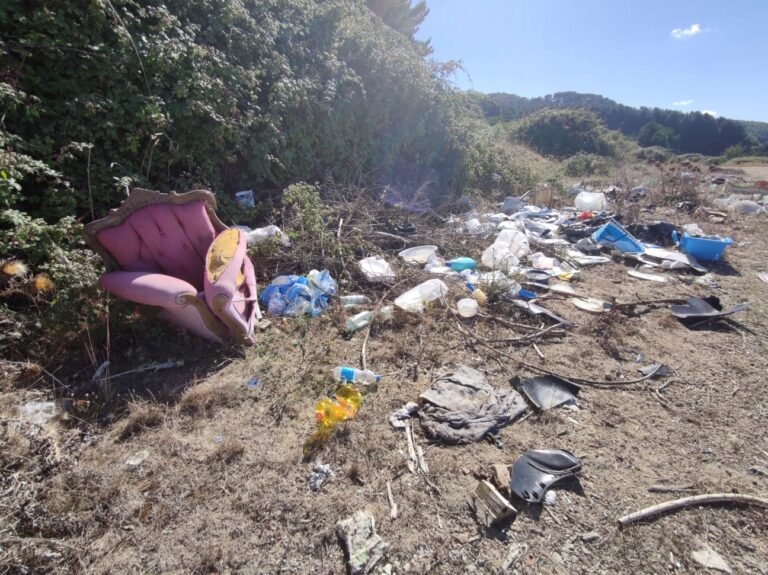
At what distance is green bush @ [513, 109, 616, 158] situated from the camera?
1482 centimetres

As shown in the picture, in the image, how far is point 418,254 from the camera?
14.0 feet

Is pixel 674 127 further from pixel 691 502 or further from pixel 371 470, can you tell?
pixel 371 470

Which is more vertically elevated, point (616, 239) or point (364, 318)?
point (616, 239)

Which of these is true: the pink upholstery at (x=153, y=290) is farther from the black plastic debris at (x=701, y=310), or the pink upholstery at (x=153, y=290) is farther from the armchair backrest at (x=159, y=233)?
the black plastic debris at (x=701, y=310)

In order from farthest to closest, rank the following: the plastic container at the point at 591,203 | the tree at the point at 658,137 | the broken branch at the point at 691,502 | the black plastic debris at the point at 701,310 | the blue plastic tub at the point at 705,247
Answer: the tree at the point at 658,137 < the plastic container at the point at 591,203 < the blue plastic tub at the point at 705,247 < the black plastic debris at the point at 701,310 < the broken branch at the point at 691,502

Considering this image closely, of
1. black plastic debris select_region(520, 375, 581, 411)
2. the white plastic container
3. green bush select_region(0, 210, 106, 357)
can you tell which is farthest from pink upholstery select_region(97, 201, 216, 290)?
the white plastic container

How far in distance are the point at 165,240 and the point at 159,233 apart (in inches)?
2.5

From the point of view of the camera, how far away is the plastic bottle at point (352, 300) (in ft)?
10.8

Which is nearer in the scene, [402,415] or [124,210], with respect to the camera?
[402,415]

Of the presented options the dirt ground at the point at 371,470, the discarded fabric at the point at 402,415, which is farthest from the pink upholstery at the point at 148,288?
the discarded fabric at the point at 402,415

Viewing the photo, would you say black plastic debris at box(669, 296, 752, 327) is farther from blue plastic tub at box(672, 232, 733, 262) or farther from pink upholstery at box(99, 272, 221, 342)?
pink upholstery at box(99, 272, 221, 342)

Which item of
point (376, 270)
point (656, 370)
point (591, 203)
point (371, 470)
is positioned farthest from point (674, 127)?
point (371, 470)

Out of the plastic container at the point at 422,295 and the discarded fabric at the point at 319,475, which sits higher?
the plastic container at the point at 422,295

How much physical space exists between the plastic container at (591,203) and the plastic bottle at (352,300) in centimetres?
553
